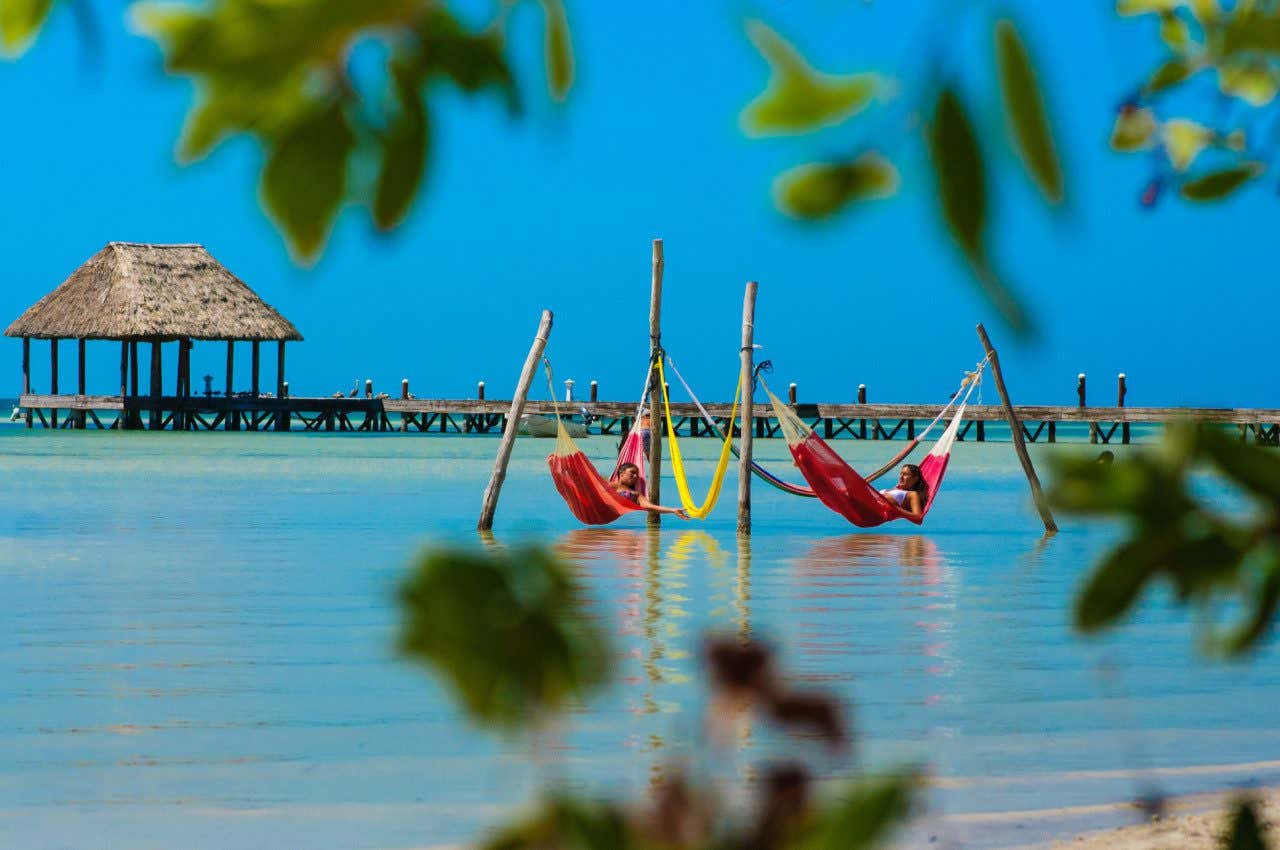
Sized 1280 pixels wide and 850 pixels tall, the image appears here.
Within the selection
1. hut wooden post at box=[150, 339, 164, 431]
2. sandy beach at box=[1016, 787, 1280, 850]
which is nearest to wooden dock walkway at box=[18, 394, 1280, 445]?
hut wooden post at box=[150, 339, 164, 431]

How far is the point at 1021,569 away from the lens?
10.5 m

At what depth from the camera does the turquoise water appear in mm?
4059

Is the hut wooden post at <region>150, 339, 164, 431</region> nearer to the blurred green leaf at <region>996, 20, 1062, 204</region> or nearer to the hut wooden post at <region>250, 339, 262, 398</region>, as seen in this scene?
the hut wooden post at <region>250, 339, 262, 398</region>

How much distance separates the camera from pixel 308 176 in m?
0.54

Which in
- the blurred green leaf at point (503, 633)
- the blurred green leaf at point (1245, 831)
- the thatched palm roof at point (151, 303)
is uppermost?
the thatched palm roof at point (151, 303)

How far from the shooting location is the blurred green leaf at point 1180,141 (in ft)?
A: 4.17

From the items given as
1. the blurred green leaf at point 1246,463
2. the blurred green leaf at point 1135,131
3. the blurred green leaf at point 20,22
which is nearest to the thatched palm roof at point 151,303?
the blurred green leaf at point 1135,131

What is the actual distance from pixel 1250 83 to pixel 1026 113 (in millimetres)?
742

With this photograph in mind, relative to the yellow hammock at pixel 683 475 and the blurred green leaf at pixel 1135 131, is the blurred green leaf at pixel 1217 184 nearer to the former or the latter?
the blurred green leaf at pixel 1135 131

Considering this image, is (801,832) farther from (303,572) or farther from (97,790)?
(303,572)

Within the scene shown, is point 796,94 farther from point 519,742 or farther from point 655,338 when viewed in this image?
point 655,338

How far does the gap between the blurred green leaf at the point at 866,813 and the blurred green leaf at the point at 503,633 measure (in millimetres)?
98

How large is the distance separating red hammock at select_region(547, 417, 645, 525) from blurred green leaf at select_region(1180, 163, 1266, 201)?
31.2 ft

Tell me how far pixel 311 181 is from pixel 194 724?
4805mm
